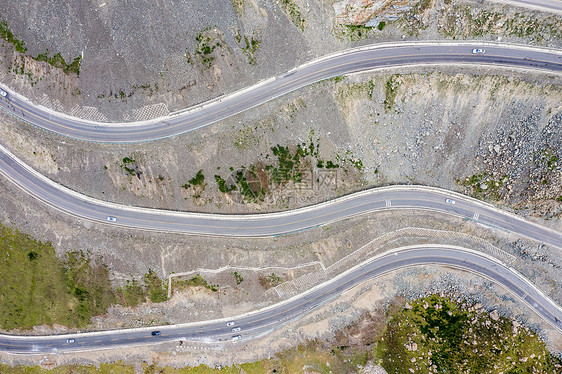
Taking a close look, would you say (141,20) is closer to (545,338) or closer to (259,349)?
(259,349)

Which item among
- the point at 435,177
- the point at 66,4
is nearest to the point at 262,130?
the point at 435,177

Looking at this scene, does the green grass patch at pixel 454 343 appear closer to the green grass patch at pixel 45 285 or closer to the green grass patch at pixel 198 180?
the green grass patch at pixel 198 180

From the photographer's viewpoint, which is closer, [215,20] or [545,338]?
[215,20]

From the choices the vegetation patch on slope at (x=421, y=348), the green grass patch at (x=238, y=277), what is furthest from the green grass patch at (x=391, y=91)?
the green grass patch at (x=238, y=277)

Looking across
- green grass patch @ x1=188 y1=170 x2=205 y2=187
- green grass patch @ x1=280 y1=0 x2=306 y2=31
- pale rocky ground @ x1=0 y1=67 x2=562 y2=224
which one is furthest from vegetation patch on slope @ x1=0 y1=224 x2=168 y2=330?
green grass patch @ x1=280 y1=0 x2=306 y2=31

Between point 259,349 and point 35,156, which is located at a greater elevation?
point 35,156

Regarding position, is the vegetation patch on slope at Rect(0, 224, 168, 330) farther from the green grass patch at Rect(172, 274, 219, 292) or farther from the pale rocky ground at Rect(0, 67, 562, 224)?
the pale rocky ground at Rect(0, 67, 562, 224)
